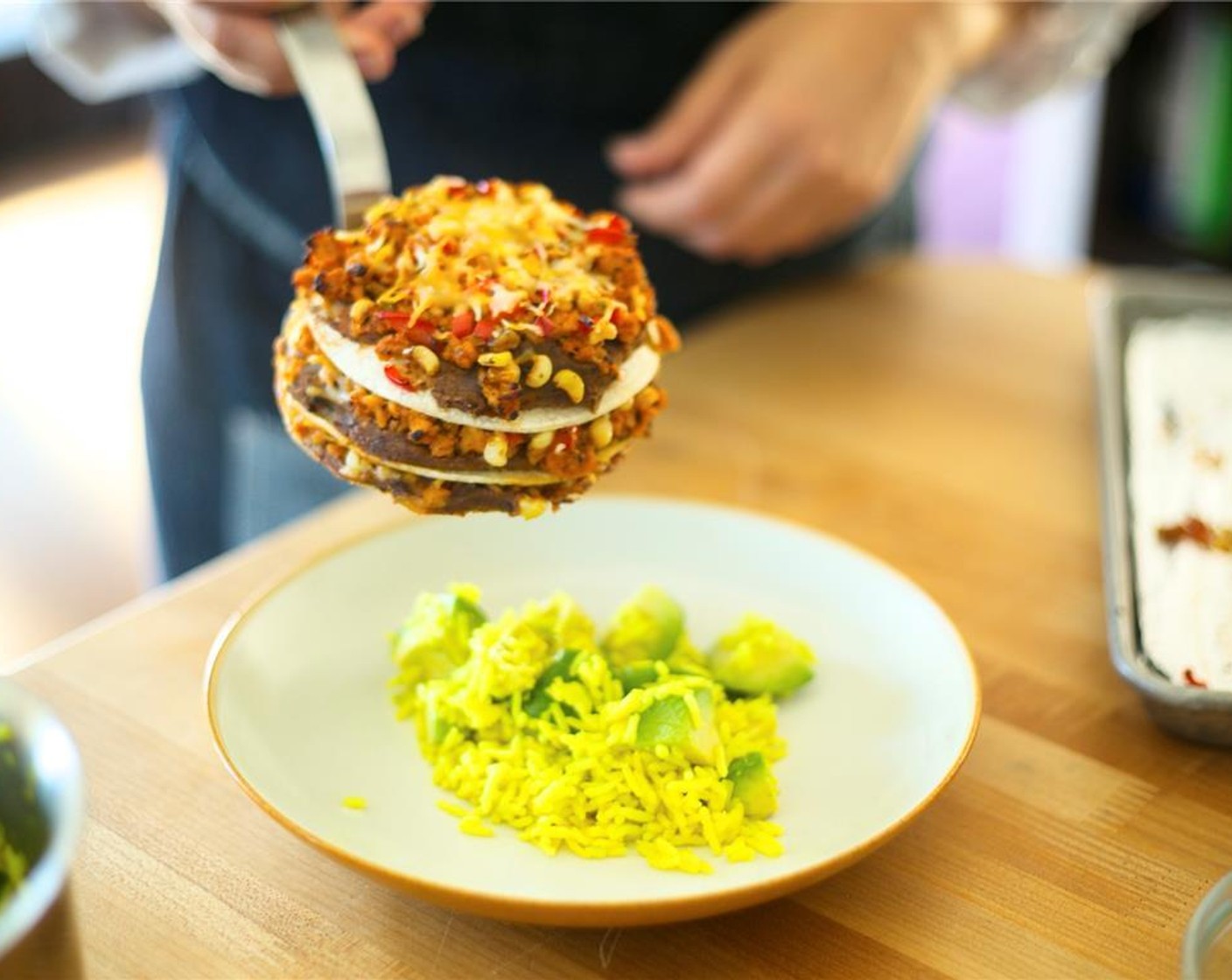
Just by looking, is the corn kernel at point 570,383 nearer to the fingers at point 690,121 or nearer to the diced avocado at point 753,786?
the diced avocado at point 753,786

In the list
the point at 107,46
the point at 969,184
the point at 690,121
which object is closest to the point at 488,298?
the point at 690,121

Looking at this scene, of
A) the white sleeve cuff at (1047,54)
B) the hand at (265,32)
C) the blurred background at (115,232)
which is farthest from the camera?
the blurred background at (115,232)

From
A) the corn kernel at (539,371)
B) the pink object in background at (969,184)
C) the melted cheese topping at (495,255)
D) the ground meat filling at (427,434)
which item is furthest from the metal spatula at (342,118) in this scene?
the pink object in background at (969,184)

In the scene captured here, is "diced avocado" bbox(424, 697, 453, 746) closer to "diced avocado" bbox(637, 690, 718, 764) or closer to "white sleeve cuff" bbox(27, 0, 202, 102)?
"diced avocado" bbox(637, 690, 718, 764)

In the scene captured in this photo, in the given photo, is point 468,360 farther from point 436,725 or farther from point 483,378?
point 436,725

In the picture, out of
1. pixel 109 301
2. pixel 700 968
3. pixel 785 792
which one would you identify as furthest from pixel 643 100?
pixel 109 301

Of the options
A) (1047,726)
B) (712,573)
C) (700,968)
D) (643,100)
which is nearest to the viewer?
(700,968)

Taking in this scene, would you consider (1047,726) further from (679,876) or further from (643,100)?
(643,100)
